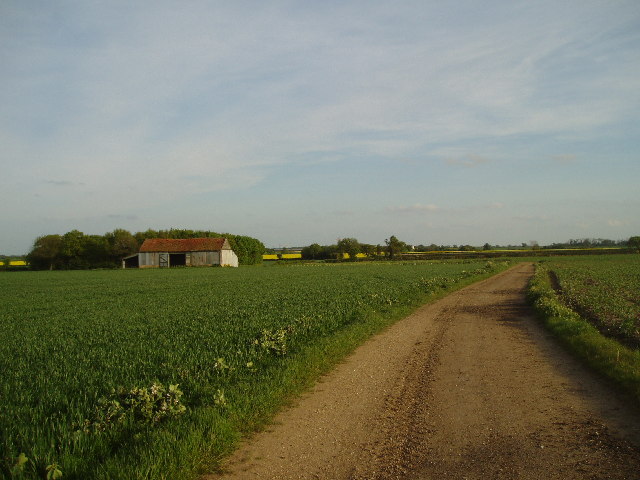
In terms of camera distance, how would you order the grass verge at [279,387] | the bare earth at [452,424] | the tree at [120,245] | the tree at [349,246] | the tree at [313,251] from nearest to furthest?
the bare earth at [452,424]
the grass verge at [279,387]
the tree at [120,245]
the tree at [349,246]
the tree at [313,251]

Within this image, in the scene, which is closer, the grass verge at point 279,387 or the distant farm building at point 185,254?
the grass verge at point 279,387

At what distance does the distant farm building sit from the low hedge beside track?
71.8 metres

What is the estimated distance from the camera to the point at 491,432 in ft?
21.3

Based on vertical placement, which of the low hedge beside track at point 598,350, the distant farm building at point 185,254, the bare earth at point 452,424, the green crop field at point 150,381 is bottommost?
the bare earth at point 452,424

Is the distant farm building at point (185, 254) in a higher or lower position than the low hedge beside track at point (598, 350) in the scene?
higher

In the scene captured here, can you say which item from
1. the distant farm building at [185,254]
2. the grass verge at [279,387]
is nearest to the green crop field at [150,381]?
the grass verge at [279,387]

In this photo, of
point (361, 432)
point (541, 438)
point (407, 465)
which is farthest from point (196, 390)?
point (541, 438)

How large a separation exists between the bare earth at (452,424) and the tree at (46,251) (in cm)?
9673

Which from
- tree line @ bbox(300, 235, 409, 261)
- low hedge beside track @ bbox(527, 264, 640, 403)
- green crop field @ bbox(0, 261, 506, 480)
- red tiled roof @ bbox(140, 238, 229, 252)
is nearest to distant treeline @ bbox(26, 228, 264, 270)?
red tiled roof @ bbox(140, 238, 229, 252)

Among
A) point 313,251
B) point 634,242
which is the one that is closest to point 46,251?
point 313,251

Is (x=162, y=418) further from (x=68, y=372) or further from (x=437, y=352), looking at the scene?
(x=437, y=352)

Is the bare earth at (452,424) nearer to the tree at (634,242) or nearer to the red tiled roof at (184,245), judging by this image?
the red tiled roof at (184,245)

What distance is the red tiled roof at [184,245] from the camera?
83.2 metres

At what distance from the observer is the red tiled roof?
8319 cm
